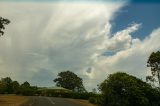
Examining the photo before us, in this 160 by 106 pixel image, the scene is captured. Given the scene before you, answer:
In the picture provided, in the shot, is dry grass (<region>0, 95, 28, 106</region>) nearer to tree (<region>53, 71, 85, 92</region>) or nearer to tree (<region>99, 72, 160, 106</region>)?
tree (<region>99, 72, 160, 106</region>)

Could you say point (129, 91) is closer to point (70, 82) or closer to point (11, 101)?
point (11, 101)

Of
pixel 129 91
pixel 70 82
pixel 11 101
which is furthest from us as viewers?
pixel 70 82

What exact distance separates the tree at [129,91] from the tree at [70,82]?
140m

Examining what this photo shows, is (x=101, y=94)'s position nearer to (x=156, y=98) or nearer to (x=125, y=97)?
(x=125, y=97)

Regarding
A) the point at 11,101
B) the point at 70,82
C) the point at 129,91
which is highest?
the point at 70,82

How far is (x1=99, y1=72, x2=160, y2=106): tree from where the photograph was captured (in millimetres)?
22891

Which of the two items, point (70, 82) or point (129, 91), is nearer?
point (129, 91)

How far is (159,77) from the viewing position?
72.0 meters

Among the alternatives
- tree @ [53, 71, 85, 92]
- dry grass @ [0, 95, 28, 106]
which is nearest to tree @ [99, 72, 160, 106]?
dry grass @ [0, 95, 28, 106]

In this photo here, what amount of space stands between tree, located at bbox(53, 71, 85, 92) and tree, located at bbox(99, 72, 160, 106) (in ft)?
458

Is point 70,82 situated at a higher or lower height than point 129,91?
higher

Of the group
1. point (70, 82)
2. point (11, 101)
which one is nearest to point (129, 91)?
point (11, 101)

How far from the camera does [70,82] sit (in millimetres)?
164750

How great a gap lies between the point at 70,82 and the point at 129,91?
467 feet
